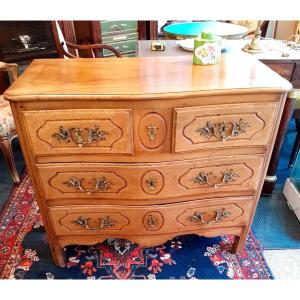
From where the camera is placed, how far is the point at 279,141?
1745mm

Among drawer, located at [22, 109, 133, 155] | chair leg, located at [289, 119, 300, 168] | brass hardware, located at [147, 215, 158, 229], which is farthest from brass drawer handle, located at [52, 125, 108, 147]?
chair leg, located at [289, 119, 300, 168]

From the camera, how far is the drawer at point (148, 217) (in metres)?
1.27

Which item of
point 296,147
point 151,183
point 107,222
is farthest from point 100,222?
point 296,147

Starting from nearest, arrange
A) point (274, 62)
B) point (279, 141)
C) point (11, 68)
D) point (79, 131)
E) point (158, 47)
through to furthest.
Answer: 1. point (79, 131)
2. point (274, 62)
3. point (279, 141)
4. point (158, 47)
5. point (11, 68)

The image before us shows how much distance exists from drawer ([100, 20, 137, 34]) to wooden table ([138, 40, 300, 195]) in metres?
1.49

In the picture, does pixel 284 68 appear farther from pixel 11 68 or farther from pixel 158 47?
pixel 11 68

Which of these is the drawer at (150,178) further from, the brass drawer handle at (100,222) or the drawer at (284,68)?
the drawer at (284,68)

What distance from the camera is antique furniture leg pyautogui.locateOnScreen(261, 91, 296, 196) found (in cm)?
158

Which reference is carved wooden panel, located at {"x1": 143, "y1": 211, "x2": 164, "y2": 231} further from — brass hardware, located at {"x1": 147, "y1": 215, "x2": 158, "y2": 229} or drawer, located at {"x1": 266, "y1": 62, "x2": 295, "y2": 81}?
drawer, located at {"x1": 266, "y1": 62, "x2": 295, "y2": 81}

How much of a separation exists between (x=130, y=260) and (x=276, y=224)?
968mm

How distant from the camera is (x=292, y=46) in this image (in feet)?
5.73

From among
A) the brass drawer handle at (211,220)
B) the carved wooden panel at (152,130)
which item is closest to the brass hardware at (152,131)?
the carved wooden panel at (152,130)
